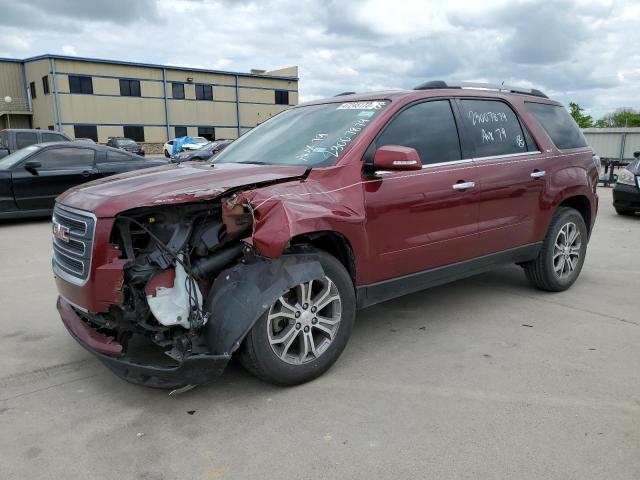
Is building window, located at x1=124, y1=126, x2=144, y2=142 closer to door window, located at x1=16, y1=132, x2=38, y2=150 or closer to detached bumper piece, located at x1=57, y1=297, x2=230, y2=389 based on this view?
door window, located at x1=16, y1=132, x2=38, y2=150

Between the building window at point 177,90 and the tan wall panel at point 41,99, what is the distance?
9.05 metres

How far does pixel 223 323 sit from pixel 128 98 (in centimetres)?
4143

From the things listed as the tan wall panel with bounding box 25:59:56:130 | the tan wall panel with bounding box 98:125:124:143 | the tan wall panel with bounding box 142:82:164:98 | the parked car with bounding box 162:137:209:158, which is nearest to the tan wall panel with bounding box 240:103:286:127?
the tan wall panel with bounding box 142:82:164:98

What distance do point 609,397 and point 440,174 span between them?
1.84 metres

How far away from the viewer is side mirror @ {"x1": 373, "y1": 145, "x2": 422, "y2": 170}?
11.2ft

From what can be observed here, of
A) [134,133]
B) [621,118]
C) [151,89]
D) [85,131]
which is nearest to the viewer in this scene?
[85,131]

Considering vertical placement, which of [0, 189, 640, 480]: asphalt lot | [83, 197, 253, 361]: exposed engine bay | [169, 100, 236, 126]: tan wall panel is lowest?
[0, 189, 640, 480]: asphalt lot

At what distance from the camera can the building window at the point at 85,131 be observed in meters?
38.2

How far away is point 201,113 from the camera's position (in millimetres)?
44312

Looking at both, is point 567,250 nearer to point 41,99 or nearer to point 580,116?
point 41,99

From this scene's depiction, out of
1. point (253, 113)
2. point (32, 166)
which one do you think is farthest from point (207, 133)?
point (32, 166)

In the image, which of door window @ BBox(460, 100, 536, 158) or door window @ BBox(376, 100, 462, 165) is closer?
door window @ BBox(376, 100, 462, 165)

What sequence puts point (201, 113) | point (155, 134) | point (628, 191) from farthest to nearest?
1. point (201, 113)
2. point (155, 134)
3. point (628, 191)

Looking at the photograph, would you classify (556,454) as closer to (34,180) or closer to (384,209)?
(384,209)
